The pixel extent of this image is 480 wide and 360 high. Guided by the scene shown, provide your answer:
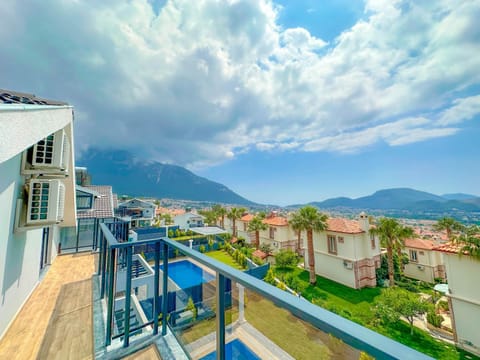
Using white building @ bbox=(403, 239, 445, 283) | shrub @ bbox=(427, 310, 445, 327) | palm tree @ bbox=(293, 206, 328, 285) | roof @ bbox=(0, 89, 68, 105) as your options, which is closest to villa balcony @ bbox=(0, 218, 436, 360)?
roof @ bbox=(0, 89, 68, 105)

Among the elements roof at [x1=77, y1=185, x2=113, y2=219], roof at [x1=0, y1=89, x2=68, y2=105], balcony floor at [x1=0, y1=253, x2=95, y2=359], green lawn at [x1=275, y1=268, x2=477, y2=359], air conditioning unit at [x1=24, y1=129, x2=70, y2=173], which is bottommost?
green lawn at [x1=275, y1=268, x2=477, y2=359]

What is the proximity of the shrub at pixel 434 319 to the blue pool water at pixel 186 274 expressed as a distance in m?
19.2

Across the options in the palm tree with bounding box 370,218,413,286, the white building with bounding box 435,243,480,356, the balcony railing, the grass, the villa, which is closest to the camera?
the balcony railing

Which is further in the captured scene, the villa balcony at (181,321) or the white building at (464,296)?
the white building at (464,296)

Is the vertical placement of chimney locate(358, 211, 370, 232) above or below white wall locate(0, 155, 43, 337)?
below

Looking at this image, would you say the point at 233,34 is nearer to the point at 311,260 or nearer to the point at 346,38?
the point at 346,38

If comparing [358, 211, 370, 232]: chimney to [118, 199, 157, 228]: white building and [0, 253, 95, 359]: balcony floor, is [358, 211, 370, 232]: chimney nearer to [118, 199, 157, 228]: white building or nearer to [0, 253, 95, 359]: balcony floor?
[0, 253, 95, 359]: balcony floor

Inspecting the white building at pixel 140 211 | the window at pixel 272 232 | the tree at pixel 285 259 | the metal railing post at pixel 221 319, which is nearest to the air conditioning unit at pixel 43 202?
the metal railing post at pixel 221 319

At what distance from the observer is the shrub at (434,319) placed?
43.8 ft

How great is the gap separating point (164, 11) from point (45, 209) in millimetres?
9918

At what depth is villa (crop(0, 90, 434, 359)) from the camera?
Answer: 37.2 inches

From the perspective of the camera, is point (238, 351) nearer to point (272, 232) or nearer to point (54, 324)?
point (54, 324)

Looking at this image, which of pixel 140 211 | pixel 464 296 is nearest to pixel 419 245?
pixel 464 296

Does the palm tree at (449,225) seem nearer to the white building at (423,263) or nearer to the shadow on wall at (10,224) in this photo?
the white building at (423,263)
